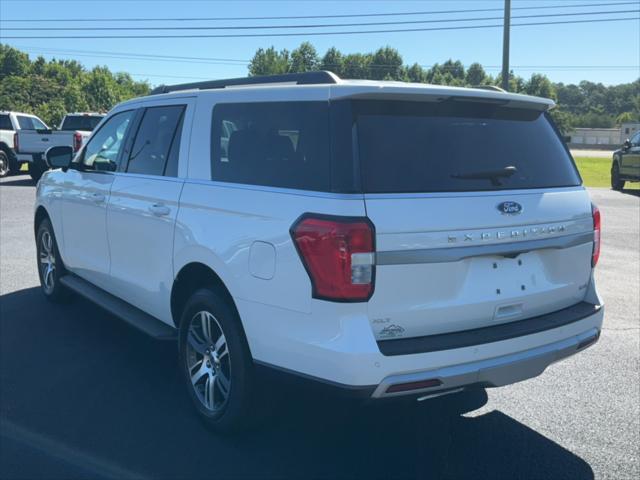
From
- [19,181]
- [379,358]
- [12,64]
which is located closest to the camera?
[379,358]

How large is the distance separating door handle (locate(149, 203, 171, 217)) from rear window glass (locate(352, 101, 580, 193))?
1591mm

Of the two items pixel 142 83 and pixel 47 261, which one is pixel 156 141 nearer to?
pixel 47 261

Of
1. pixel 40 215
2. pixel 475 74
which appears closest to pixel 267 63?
pixel 475 74

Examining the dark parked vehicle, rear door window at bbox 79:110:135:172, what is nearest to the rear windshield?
rear door window at bbox 79:110:135:172

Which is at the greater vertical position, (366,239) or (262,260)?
(366,239)

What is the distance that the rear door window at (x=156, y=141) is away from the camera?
14.2 feet

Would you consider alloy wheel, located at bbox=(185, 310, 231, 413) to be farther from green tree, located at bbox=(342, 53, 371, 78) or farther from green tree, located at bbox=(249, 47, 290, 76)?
green tree, located at bbox=(342, 53, 371, 78)

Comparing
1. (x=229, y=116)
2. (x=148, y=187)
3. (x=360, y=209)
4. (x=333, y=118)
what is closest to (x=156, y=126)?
(x=148, y=187)

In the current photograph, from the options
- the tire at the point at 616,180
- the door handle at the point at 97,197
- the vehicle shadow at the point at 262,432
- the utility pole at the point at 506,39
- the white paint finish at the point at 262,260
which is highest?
the utility pole at the point at 506,39

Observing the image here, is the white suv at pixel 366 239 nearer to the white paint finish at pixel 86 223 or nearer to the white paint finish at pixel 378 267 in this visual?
the white paint finish at pixel 378 267

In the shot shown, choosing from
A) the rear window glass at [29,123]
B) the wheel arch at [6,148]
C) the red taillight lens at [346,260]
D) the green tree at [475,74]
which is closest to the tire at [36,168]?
the wheel arch at [6,148]

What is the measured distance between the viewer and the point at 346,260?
9.60 feet

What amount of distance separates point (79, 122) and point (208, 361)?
64.6ft

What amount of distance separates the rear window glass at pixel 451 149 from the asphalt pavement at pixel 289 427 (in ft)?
3.77
